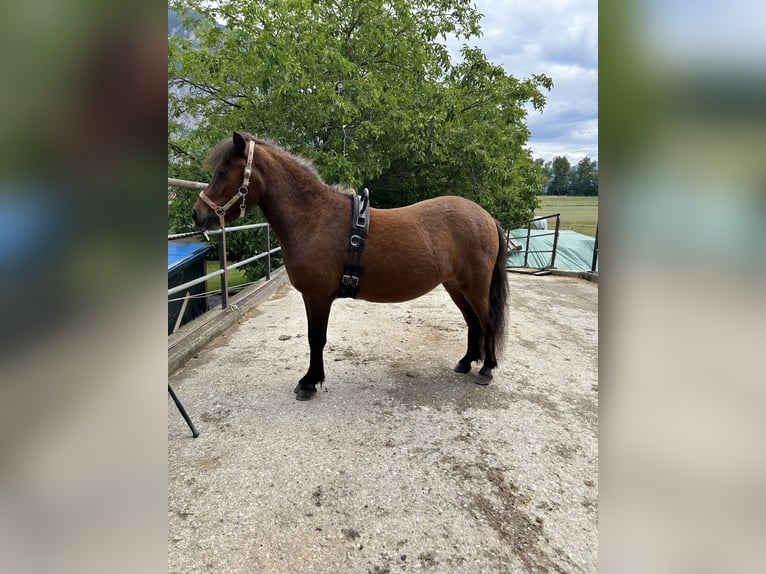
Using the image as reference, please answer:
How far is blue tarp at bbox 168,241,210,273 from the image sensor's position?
5.48m

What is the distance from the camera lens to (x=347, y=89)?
24.7 feet

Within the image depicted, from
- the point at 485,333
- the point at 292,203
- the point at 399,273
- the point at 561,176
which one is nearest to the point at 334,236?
the point at 292,203

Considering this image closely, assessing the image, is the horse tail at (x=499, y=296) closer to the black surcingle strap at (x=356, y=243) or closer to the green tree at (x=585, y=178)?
the black surcingle strap at (x=356, y=243)

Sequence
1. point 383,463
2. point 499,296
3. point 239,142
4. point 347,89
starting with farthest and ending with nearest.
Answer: point 347,89, point 499,296, point 239,142, point 383,463

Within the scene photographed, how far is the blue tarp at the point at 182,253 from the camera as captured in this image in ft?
18.0

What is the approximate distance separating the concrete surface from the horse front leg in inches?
3.6

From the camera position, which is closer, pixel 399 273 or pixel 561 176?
pixel 561 176

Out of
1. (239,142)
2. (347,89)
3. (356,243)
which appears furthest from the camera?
(347,89)

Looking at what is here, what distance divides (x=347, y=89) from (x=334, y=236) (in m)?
6.42

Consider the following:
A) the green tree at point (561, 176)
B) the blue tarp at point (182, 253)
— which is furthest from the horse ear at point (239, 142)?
the blue tarp at point (182, 253)

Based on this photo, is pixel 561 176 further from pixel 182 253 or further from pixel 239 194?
pixel 182 253

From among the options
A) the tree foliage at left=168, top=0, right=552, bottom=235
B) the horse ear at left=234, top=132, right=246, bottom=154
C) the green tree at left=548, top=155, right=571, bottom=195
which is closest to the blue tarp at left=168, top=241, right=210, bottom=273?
the tree foliage at left=168, top=0, right=552, bottom=235

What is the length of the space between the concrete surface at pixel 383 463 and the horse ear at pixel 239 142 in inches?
58.3
